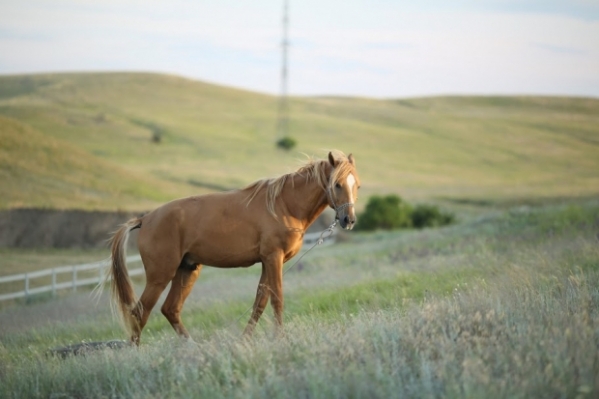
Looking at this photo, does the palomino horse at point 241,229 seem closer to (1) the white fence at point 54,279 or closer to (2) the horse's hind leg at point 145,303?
(2) the horse's hind leg at point 145,303

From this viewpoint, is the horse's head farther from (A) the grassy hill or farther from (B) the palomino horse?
(A) the grassy hill

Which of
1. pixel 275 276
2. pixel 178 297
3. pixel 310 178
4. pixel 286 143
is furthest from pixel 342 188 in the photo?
pixel 286 143

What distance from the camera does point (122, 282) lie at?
893cm

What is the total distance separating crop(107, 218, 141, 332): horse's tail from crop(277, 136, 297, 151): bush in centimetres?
6365

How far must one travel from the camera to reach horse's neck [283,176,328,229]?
8.47 meters

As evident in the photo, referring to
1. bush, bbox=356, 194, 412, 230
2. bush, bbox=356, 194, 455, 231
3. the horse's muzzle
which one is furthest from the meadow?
bush, bbox=356, 194, 412, 230

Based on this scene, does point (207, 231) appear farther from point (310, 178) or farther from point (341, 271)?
point (341, 271)

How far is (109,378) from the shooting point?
20.0ft

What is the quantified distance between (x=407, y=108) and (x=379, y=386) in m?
110

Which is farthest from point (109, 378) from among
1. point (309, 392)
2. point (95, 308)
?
point (95, 308)

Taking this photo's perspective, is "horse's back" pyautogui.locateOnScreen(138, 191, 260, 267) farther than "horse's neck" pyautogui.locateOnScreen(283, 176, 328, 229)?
No

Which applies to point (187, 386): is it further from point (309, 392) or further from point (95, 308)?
point (95, 308)

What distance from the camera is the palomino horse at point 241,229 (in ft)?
26.9

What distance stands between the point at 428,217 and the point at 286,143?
32474mm
